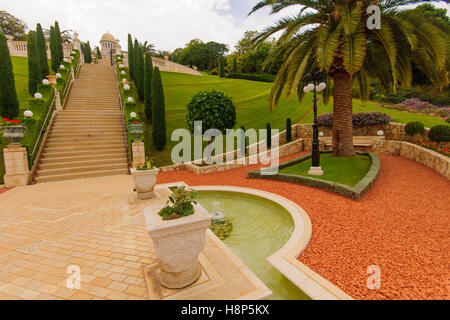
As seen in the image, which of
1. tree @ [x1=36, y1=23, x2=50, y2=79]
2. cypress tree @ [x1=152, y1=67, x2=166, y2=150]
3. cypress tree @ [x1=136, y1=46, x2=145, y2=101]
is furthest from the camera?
cypress tree @ [x1=136, y1=46, x2=145, y2=101]

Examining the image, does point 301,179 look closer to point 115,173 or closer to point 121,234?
point 121,234

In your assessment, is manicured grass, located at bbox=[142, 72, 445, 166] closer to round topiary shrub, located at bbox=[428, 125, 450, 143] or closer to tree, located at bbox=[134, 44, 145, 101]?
tree, located at bbox=[134, 44, 145, 101]

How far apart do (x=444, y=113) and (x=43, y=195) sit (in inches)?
1075

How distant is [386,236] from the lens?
4.56m

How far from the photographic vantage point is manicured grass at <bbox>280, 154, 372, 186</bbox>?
820 centimetres

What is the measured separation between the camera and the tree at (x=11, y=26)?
41.9m

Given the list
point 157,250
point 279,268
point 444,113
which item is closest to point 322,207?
point 279,268

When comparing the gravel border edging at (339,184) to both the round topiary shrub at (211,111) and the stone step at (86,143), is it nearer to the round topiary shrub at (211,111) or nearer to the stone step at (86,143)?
the round topiary shrub at (211,111)

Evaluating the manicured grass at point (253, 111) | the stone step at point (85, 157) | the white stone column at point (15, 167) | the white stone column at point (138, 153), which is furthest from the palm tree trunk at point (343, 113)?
the white stone column at point (15, 167)


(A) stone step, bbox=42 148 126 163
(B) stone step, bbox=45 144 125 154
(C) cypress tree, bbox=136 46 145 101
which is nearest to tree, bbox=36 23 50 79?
(C) cypress tree, bbox=136 46 145 101

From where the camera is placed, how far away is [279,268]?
11.5ft

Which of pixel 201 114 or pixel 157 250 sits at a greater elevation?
pixel 201 114

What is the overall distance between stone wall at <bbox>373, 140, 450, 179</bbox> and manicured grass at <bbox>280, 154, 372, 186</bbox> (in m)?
2.39
